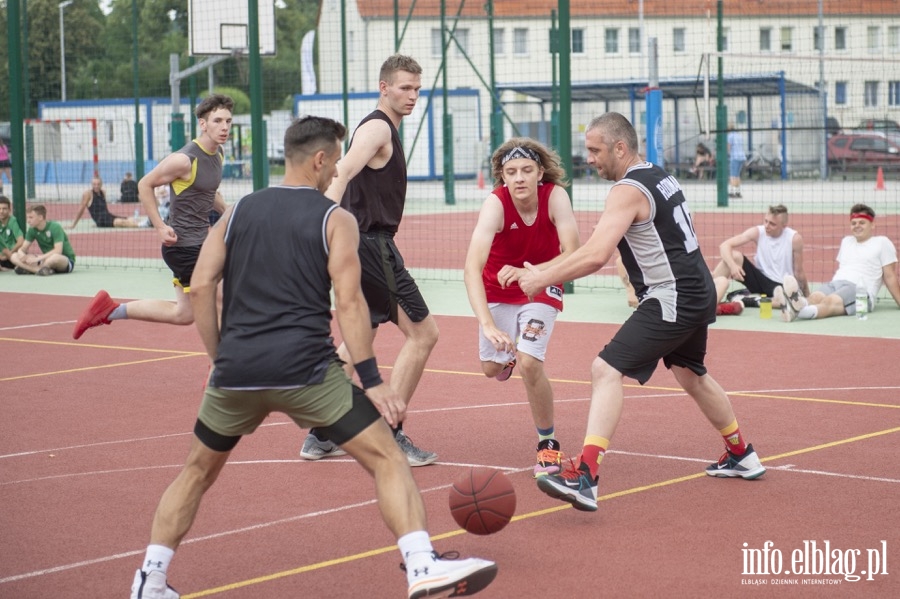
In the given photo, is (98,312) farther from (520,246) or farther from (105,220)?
(105,220)

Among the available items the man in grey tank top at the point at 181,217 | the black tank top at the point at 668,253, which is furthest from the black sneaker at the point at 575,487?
the man in grey tank top at the point at 181,217

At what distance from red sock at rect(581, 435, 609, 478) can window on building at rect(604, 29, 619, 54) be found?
138 feet

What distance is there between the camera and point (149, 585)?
4.55 m

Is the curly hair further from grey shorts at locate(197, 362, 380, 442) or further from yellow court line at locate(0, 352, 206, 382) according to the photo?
yellow court line at locate(0, 352, 206, 382)

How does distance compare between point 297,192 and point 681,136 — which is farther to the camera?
point 681,136

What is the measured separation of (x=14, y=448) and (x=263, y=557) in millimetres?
2919

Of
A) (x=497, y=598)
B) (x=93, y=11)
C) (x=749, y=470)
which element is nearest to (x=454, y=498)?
(x=497, y=598)

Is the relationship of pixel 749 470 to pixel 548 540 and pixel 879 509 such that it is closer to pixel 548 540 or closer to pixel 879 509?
pixel 879 509

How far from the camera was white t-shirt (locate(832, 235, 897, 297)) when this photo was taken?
12922mm

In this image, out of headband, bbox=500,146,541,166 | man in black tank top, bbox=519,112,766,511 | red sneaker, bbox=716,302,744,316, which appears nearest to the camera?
man in black tank top, bbox=519,112,766,511

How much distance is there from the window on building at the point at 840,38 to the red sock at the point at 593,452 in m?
37.9

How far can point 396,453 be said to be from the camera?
4.64 m

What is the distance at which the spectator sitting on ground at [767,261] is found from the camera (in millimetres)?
13141

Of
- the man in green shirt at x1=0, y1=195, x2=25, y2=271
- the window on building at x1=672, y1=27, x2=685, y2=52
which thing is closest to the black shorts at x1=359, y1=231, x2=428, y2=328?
the man in green shirt at x1=0, y1=195, x2=25, y2=271
